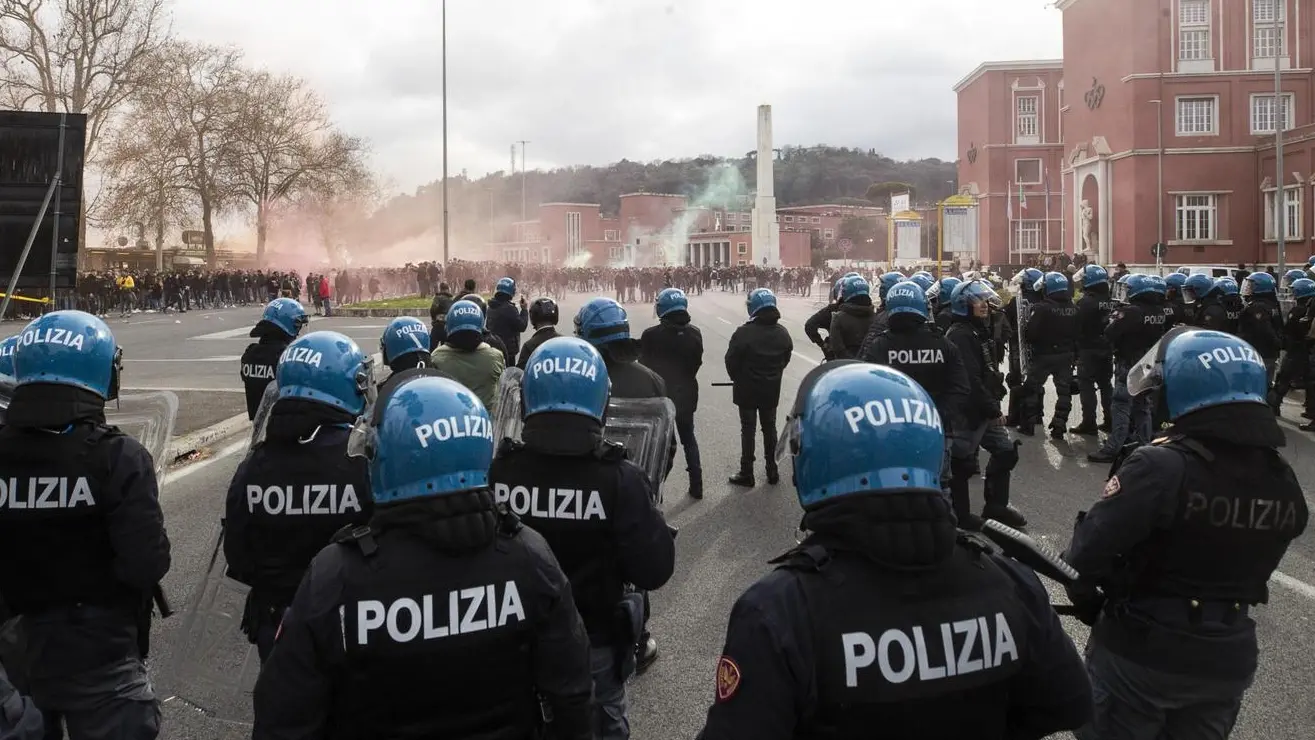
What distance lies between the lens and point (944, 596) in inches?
70.2

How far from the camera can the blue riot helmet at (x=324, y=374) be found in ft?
11.0

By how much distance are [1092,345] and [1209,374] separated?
8352 millimetres

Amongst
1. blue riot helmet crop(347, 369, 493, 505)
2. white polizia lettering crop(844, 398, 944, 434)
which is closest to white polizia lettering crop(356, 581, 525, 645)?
blue riot helmet crop(347, 369, 493, 505)

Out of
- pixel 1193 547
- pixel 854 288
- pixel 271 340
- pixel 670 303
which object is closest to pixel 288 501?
pixel 1193 547

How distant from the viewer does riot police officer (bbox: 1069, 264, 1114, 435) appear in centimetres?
1061

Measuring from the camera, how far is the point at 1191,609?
9.33 feet

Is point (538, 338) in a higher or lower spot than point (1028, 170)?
lower

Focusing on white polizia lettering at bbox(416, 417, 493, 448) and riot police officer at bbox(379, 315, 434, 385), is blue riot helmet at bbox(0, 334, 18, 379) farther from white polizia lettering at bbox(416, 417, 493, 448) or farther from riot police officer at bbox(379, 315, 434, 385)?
white polizia lettering at bbox(416, 417, 493, 448)

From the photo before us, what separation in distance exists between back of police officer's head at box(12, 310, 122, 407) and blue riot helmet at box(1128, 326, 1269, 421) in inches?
125

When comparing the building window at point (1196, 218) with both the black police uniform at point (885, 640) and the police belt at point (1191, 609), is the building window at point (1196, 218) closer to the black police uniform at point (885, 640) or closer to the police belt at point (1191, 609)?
the police belt at point (1191, 609)

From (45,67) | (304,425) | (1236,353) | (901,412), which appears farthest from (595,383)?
(45,67)

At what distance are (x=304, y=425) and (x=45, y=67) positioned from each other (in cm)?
4549

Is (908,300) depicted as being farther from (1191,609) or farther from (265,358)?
(265,358)

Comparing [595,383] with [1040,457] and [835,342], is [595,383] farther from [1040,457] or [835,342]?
[1040,457]
